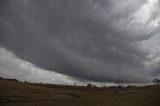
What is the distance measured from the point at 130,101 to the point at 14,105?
37.6ft

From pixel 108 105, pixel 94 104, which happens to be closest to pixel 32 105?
pixel 94 104

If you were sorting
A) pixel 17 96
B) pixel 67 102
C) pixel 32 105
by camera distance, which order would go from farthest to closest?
1. pixel 17 96
2. pixel 67 102
3. pixel 32 105

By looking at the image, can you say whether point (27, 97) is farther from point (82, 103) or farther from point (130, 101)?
point (130, 101)

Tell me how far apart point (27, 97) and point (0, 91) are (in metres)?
3.76

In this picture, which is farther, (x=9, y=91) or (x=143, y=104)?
(x=9, y=91)

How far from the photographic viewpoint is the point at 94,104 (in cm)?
2150


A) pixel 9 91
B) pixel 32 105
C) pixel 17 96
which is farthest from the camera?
pixel 9 91

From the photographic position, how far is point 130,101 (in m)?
22.8

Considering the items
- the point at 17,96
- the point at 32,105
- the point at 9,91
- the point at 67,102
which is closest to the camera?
the point at 32,105

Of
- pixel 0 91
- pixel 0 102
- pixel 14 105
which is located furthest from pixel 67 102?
pixel 0 91

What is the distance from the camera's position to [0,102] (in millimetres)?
21859

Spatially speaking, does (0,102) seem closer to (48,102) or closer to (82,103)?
(48,102)

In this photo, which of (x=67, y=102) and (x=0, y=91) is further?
(x=0, y=91)

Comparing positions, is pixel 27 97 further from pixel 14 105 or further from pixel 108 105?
pixel 108 105
